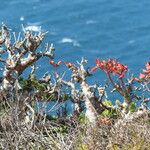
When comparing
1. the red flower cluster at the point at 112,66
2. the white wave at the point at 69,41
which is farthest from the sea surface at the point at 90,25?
the red flower cluster at the point at 112,66

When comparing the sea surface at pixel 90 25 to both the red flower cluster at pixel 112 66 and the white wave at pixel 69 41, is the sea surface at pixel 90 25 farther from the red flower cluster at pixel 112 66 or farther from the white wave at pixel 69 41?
the red flower cluster at pixel 112 66

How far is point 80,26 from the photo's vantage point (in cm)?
9044

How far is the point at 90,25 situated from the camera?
298ft

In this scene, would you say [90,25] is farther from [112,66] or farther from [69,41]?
[112,66]

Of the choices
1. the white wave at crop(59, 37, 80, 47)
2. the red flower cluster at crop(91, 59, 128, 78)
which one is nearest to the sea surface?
the white wave at crop(59, 37, 80, 47)

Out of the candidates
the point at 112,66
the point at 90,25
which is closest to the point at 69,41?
the point at 90,25

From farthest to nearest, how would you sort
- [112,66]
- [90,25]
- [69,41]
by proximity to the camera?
[90,25] → [69,41] → [112,66]

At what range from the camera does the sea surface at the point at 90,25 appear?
3211 inches

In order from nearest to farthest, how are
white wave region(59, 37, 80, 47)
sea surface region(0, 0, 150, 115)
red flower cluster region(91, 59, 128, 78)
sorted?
red flower cluster region(91, 59, 128, 78)
sea surface region(0, 0, 150, 115)
white wave region(59, 37, 80, 47)

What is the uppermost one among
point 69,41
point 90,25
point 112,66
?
point 112,66

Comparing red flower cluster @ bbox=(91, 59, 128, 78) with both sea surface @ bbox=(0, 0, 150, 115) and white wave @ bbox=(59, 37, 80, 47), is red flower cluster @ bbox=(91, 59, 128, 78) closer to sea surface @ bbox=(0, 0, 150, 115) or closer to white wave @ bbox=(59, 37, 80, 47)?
sea surface @ bbox=(0, 0, 150, 115)

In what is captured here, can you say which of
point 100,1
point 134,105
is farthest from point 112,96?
point 134,105

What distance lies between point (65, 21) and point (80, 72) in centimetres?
7100

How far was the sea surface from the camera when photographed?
8156 centimetres
